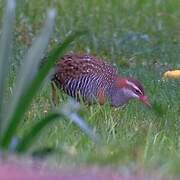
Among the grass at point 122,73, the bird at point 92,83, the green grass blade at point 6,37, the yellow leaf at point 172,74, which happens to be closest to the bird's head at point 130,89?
the bird at point 92,83

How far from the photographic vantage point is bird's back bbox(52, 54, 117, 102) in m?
8.76

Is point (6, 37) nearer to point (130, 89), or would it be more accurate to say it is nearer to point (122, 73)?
point (130, 89)

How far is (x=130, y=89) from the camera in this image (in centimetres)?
913

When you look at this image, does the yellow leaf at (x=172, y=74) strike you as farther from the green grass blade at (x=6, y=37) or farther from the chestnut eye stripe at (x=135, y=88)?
the green grass blade at (x=6, y=37)

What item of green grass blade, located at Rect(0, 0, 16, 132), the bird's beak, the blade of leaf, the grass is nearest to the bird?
the bird's beak

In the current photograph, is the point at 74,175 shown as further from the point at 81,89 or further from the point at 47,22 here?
the point at 81,89

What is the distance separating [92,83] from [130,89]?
17.4 inches

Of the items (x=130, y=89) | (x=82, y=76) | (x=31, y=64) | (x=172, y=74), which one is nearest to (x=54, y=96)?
(x=82, y=76)

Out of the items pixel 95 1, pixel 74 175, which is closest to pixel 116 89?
pixel 74 175

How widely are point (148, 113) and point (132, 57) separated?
3345 mm

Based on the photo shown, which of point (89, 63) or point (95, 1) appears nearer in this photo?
point (89, 63)

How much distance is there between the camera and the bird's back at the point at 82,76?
345 inches

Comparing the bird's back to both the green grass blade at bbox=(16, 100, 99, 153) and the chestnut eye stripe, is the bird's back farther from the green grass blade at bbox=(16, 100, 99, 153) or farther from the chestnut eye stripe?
the green grass blade at bbox=(16, 100, 99, 153)

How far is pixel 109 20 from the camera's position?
1379cm
